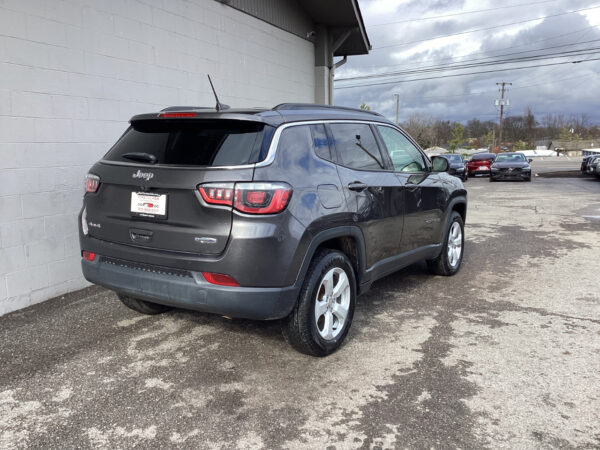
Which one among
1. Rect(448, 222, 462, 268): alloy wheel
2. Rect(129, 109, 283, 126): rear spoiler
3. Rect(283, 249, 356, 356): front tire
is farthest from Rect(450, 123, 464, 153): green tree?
Rect(129, 109, 283, 126): rear spoiler

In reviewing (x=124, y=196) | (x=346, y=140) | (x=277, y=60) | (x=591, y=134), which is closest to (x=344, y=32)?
(x=277, y=60)

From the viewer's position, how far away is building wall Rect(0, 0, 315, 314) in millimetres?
4953

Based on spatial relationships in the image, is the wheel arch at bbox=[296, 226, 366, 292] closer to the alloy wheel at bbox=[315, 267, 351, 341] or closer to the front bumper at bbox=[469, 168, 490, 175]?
the alloy wheel at bbox=[315, 267, 351, 341]

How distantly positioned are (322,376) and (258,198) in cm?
129

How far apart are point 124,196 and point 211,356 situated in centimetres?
131

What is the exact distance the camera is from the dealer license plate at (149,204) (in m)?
3.38

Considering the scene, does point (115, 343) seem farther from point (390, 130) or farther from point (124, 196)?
point (390, 130)

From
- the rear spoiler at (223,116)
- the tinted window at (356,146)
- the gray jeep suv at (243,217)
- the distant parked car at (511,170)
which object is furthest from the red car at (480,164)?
the rear spoiler at (223,116)

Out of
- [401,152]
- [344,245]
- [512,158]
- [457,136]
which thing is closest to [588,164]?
[512,158]

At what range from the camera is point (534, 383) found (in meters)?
3.37

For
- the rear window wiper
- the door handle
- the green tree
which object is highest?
the green tree

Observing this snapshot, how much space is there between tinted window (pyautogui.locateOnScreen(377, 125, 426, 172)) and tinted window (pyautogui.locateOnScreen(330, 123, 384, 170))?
0.87 feet

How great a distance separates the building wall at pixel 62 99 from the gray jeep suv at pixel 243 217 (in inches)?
63.8

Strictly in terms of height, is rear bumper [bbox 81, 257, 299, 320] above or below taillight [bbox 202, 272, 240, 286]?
below
